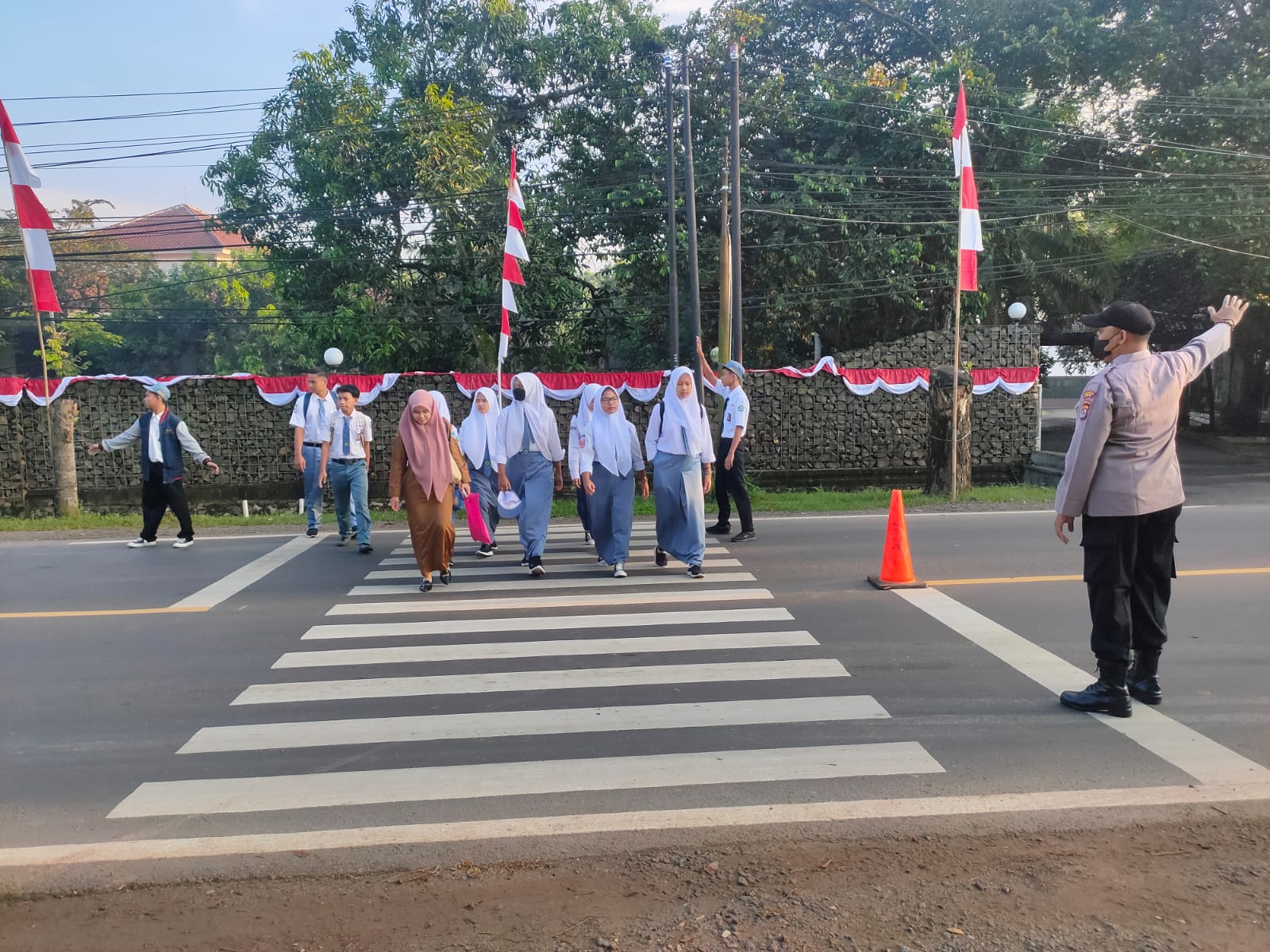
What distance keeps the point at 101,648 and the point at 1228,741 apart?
6739 mm

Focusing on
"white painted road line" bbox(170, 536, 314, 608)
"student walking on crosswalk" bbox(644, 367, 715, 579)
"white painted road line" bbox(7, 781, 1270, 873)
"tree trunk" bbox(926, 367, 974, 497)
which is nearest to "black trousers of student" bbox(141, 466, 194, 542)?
"white painted road line" bbox(170, 536, 314, 608)

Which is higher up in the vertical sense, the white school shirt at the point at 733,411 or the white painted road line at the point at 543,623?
the white school shirt at the point at 733,411

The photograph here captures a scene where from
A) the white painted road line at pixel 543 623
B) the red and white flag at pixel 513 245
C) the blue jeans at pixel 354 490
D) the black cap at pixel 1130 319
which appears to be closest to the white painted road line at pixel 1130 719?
the white painted road line at pixel 543 623

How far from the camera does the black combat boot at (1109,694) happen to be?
4.83 m

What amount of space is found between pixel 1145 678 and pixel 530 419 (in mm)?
5575

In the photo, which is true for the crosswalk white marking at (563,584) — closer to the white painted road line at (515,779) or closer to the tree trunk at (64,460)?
the white painted road line at (515,779)

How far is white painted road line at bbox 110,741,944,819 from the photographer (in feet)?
13.4

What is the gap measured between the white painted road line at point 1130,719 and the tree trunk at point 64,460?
12.2 meters

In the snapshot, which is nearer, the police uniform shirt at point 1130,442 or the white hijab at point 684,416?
the police uniform shirt at point 1130,442

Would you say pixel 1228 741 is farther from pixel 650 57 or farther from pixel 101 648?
pixel 650 57

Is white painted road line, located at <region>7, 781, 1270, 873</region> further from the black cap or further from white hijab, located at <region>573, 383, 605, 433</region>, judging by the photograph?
white hijab, located at <region>573, 383, 605, 433</region>

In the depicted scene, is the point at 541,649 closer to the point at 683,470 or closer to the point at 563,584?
the point at 563,584

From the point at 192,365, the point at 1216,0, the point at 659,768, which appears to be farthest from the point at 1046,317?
the point at 192,365

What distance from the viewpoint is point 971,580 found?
8.24 metres
